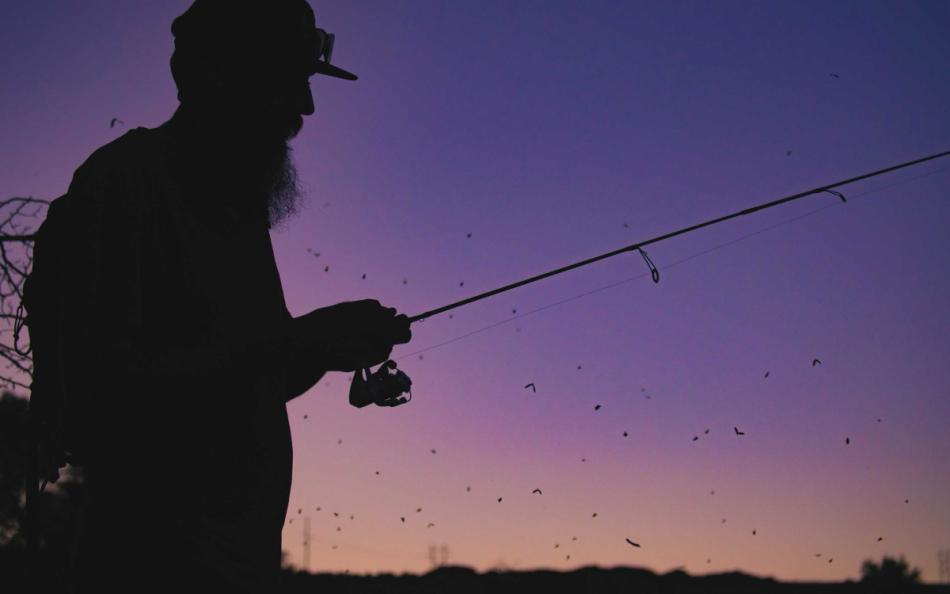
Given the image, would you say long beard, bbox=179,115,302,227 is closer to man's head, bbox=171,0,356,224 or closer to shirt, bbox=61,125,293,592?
man's head, bbox=171,0,356,224

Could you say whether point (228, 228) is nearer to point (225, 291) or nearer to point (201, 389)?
point (225, 291)

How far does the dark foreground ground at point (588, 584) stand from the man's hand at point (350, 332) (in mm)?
6307

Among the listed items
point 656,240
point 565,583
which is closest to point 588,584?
point 565,583

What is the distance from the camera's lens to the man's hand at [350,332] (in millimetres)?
2637

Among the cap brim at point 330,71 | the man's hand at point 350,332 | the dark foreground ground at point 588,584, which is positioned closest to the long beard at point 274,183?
the cap brim at point 330,71

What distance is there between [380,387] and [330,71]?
48.4 inches

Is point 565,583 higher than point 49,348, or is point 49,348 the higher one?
point 565,583

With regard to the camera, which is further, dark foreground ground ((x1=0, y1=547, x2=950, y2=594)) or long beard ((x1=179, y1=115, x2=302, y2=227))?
dark foreground ground ((x1=0, y1=547, x2=950, y2=594))

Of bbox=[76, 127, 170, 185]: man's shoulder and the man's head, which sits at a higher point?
the man's head

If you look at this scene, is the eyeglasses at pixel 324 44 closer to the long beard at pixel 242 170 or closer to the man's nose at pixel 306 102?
the man's nose at pixel 306 102

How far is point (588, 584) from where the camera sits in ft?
32.1

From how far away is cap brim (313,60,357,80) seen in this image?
3219 millimetres

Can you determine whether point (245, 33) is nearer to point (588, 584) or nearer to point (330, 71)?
point (330, 71)

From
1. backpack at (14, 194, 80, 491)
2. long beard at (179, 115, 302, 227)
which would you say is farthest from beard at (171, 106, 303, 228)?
backpack at (14, 194, 80, 491)
